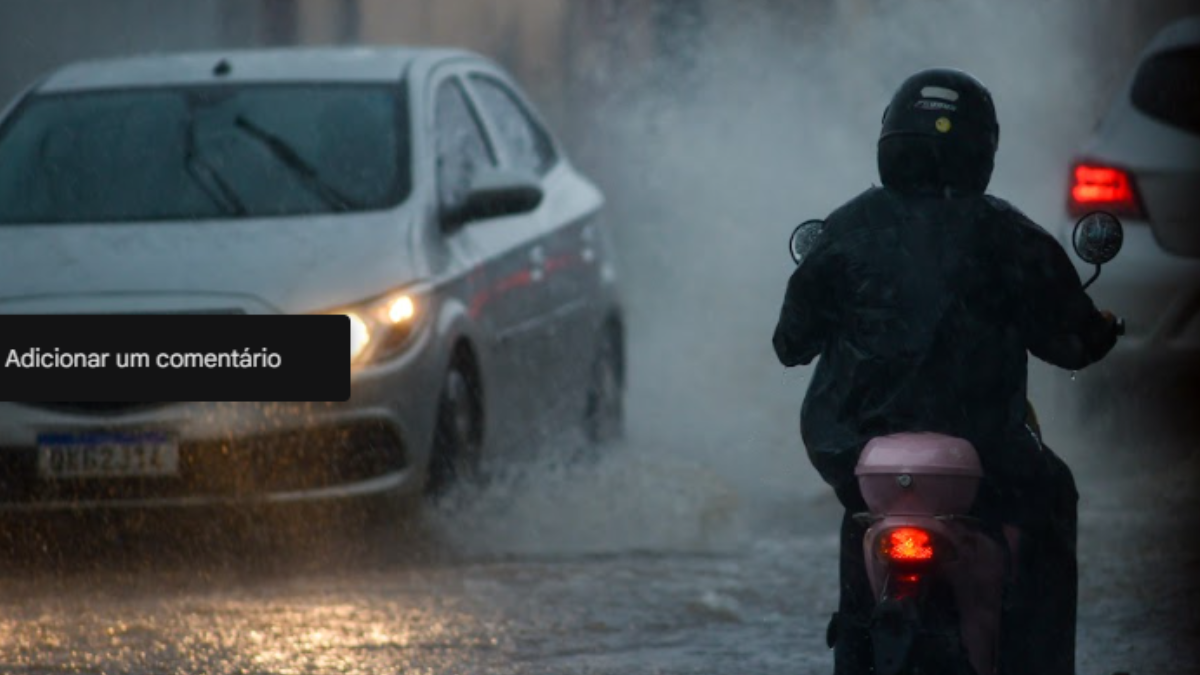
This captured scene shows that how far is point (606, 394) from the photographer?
476 inches

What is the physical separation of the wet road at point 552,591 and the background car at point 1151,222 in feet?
1.59

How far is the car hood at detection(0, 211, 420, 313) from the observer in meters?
9.49

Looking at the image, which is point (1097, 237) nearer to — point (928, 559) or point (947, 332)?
point (947, 332)

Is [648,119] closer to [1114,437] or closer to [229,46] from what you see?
[229,46]

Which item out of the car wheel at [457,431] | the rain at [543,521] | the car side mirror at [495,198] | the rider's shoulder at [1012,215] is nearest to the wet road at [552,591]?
the rain at [543,521]

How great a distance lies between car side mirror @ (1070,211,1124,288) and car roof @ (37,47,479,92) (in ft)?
18.1

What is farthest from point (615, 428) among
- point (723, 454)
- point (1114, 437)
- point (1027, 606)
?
point (1027, 606)

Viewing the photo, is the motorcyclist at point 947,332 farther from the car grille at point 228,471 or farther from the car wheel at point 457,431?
the car wheel at point 457,431

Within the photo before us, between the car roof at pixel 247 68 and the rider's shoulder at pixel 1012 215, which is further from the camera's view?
the car roof at pixel 247 68

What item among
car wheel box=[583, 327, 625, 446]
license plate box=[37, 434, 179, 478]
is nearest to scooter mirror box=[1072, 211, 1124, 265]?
license plate box=[37, 434, 179, 478]

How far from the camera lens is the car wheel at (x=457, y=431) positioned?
388 inches

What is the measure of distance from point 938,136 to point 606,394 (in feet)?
21.5

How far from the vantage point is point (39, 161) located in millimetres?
10781

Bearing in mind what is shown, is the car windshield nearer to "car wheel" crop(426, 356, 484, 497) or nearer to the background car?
"car wheel" crop(426, 356, 484, 497)
